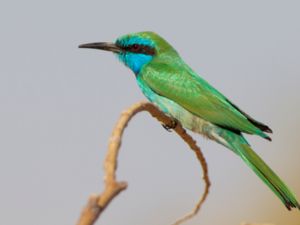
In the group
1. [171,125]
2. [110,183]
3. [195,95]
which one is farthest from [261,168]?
[110,183]

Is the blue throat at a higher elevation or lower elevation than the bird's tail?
higher

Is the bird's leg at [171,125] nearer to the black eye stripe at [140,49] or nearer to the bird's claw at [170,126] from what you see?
the bird's claw at [170,126]

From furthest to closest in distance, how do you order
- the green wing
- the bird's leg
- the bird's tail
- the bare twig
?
the green wing
the bird's leg
the bird's tail
the bare twig

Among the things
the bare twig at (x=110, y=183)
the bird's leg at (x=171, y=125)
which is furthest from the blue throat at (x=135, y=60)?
the bare twig at (x=110, y=183)

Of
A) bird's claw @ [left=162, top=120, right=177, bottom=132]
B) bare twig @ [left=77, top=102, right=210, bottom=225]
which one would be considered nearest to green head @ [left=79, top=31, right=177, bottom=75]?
bird's claw @ [left=162, top=120, right=177, bottom=132]

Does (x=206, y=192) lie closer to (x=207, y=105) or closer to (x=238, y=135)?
(x=238, y=135)

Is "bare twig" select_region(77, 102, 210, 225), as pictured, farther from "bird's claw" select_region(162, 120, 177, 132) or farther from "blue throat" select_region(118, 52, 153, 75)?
"blue throat" select_region(118, 52, 153, 75)

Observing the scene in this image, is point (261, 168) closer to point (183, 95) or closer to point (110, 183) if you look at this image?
point (183, 95)
